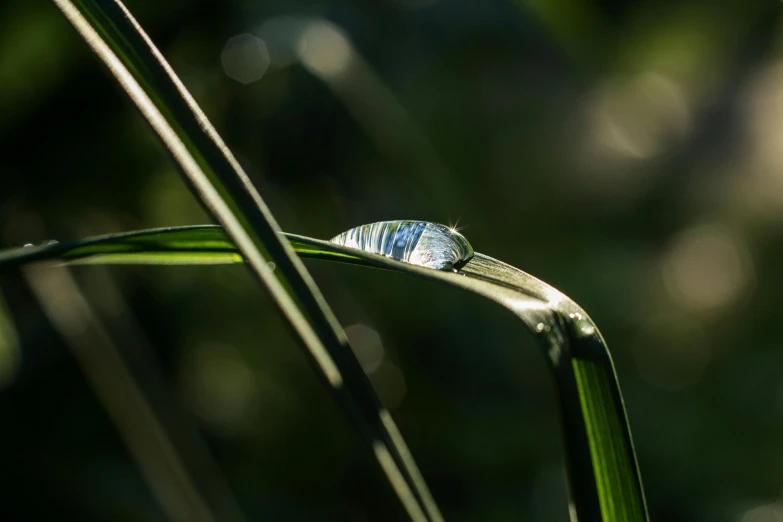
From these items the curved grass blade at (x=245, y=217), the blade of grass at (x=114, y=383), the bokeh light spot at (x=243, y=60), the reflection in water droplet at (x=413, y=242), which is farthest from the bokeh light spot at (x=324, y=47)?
the curved grass blade at (x=245, y=217)

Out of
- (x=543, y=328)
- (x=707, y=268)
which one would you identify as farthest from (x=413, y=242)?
(x=707, y=268)

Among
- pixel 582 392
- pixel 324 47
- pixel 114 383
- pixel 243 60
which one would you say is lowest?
pixel 582 392

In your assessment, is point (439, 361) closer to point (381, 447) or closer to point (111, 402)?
point (111, 402)

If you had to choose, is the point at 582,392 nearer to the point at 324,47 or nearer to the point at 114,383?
the point at 114,383

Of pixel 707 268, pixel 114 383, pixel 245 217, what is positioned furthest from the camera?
pixel 707 268

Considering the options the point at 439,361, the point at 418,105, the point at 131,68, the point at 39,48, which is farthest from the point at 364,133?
the point at 131,68

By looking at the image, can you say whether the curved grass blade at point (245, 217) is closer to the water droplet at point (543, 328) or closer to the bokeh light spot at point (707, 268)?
the water droplet at point (543, 328)

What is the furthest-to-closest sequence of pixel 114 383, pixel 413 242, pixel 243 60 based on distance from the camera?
pixel 243 60
pixel 114 383
pixel 413 242
